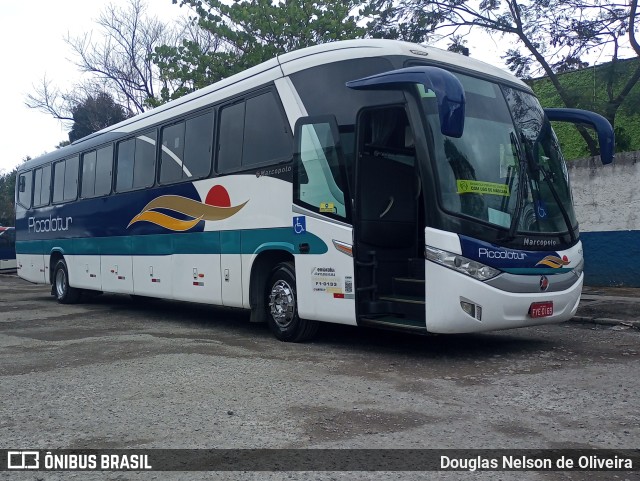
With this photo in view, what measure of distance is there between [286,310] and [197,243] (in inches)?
97.7

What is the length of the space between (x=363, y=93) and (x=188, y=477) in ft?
17.1

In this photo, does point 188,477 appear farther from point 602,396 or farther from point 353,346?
point 353,346

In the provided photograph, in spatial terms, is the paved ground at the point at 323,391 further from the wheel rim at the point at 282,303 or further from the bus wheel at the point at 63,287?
the bus wheel at the point at 63,287

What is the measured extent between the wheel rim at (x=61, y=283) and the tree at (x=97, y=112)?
19.5 metres

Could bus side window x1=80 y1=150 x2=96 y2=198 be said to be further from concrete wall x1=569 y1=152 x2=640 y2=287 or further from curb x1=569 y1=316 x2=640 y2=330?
concrete wall x1=569 y1=152 x2=640 y2=287

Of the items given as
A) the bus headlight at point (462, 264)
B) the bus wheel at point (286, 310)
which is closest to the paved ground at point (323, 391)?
the bus wheel at point (286, 310)

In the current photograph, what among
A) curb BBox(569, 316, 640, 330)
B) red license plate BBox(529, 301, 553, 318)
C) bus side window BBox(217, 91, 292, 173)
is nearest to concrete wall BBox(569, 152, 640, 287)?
curb BBox(569, 316, 640, 330)

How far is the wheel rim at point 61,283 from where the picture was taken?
54.1 ft

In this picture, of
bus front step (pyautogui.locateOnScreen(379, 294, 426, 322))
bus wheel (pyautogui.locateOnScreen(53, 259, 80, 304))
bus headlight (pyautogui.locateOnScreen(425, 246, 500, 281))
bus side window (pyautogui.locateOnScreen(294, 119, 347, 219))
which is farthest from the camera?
bus wheel (pyautogui.locateOnScreen(53, 259, 80, 304))

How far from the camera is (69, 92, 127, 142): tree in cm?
3516

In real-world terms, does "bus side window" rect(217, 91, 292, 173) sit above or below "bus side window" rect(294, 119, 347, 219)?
above

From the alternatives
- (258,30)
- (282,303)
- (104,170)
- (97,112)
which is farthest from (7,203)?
(282,303)

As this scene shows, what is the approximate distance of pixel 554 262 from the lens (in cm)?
825

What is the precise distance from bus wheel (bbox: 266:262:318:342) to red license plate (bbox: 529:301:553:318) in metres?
2.75
